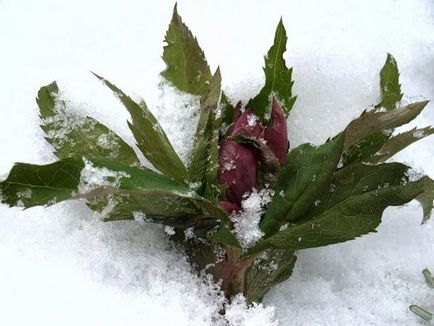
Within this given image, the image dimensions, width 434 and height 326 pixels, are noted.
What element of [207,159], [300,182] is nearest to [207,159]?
[207,159]

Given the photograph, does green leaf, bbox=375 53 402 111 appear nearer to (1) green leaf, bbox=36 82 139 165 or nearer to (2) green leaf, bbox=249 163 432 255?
(2) green leaf, bbox=249 163 432 255

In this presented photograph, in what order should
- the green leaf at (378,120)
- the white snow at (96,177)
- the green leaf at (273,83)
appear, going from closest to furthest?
1. the white snow at (96,177)
2. the green leaf at (378,120)
3. the green leaf at (273,83)

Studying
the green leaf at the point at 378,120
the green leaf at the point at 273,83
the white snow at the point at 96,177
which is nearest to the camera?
the white snow at the point at 96,177

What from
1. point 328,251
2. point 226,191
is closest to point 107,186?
point 226,191

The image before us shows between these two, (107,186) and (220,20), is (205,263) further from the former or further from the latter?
(220,20)

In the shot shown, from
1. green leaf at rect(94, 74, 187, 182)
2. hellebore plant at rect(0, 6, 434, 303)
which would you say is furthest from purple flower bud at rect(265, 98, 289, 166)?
green leaf at rect(94, 74, 187, 182)

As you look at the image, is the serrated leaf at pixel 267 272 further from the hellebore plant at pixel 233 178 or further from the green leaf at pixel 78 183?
the green leaf at pixel 78 183

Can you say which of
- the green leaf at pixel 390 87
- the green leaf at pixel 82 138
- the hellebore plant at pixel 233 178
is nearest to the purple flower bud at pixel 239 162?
the hellebore plant at pixel 233 178
